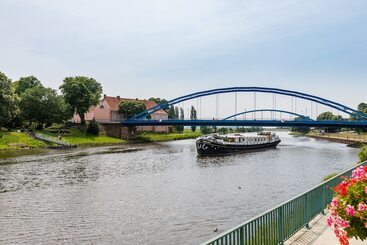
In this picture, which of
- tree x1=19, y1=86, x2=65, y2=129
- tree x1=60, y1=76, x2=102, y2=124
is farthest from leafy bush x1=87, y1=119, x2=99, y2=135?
tree x1=19, y1=86, x2=65, y2=129

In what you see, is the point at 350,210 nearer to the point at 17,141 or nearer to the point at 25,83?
the point at 17,141

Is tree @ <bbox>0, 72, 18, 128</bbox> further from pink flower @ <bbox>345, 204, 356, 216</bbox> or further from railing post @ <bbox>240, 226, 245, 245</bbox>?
pink flower @ <bbox>345, 204, 356, 216</bbox>

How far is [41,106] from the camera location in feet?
234

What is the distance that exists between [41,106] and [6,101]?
41.9ft

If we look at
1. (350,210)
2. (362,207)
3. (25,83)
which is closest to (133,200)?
(350,210)

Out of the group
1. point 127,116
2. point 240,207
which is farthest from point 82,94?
point 240,207

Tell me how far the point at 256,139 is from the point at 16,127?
1883 inches

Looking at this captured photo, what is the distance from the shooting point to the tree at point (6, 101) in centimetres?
5803

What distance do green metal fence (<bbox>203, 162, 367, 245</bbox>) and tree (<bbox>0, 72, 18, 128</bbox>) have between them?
57.0m

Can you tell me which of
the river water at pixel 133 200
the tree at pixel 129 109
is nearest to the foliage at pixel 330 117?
the tree at pixel 129 109

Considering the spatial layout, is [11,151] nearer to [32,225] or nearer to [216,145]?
[216,145]

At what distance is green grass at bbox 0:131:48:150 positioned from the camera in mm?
53219

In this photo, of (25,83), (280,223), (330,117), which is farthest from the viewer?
(330,117)

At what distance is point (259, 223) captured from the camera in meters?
7.83
